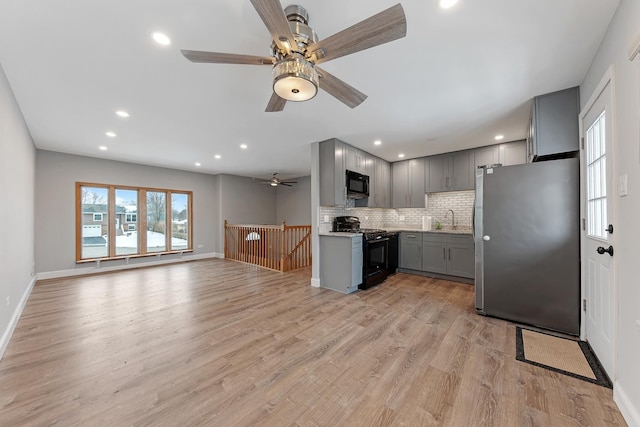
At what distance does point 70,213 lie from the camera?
5.16 metres

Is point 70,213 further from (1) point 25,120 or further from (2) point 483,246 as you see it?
(2) point 483,246

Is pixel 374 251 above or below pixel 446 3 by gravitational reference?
below

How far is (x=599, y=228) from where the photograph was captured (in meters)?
2.10

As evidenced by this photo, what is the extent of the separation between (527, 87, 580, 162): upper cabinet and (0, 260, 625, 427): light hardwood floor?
2.00 metres

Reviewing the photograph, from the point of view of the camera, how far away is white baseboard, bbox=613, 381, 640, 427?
1.37 m

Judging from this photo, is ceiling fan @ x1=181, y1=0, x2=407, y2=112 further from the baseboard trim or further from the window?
the baseboard trim

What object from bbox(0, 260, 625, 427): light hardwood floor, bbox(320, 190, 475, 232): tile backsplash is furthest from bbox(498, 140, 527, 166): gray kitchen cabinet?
bbox(0, 260, 625, 427): light hardwood floor

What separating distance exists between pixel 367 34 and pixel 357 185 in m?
3.23

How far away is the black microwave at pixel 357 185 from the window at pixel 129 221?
5050mm

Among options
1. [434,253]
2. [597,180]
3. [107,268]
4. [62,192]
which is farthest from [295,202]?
[597,180]

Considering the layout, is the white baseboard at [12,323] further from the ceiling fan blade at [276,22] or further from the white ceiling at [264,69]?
the ceiling fan blade at [276,22]

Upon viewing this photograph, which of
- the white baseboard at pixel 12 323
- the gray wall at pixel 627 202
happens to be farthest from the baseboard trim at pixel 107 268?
the gray wall at pixel 627 202

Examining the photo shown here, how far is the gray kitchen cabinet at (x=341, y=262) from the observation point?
3879 millimetres

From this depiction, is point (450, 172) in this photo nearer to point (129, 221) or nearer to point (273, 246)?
point (273, 246)
